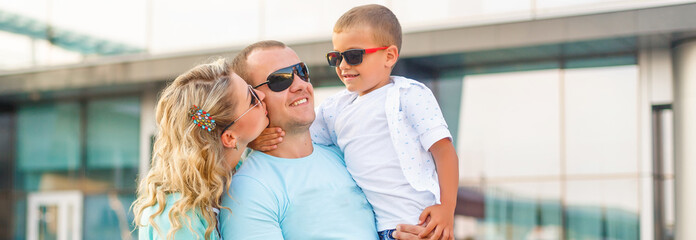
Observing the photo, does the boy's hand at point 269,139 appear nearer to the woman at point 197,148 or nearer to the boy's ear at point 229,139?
the woman at point 197,148

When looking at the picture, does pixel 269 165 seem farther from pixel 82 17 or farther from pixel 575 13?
pixel 82 17

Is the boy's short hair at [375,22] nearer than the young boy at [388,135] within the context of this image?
No

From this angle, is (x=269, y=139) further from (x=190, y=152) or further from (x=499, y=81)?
(x=499, y=81)

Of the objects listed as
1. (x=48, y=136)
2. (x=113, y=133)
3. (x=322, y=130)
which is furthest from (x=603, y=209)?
(x=48, y=136)

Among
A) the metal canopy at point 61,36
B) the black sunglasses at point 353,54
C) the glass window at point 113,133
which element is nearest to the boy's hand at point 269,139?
the black sunglasses at point 353,54

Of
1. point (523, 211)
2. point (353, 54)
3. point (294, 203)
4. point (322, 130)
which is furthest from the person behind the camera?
point (523, 211)

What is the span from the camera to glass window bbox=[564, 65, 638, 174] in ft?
34.5

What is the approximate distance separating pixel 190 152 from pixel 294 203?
0.40 metres

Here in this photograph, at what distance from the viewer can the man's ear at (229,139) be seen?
2.67m

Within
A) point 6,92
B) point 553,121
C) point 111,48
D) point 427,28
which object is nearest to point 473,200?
point 553,121

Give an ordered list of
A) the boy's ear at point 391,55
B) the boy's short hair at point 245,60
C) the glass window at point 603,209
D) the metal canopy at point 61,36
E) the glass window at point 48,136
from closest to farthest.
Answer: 1. the boy's short hair at point 245,60
2. the boy's ear at point 391,55
3. the glass window at point 603,209
4. the metal canopy at point 61,36
5. the glass window at point 48,136

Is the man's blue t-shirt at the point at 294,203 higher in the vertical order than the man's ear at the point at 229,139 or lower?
lower

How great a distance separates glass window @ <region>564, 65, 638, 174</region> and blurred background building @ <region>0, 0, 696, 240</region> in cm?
2

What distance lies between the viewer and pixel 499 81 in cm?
1124
